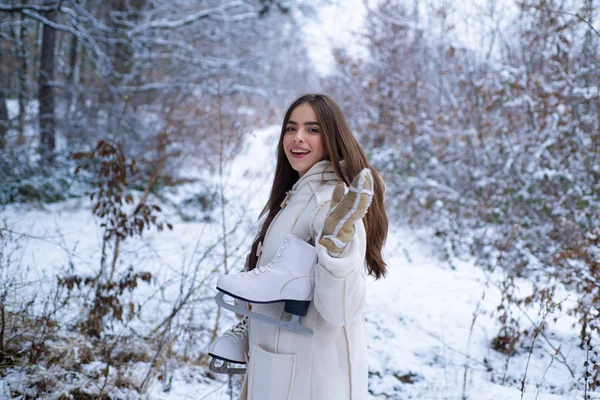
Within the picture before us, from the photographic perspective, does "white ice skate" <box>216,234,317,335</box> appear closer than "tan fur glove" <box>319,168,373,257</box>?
No

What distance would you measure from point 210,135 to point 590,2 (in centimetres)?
732

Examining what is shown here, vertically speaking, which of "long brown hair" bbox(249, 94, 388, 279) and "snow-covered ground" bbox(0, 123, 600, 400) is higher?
"long brown hair" bbox(249, 94, 388, 279)

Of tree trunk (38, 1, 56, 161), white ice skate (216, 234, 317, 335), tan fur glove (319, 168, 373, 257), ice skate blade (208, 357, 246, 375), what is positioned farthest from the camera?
tree trunk (38, 1, 56, 161)

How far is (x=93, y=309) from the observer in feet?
10.9

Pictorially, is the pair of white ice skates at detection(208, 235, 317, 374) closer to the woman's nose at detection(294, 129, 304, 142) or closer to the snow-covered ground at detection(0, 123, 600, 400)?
the woman's nose at detection(294, 129, 304, 142)

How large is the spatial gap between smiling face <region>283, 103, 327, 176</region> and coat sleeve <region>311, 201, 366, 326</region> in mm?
433

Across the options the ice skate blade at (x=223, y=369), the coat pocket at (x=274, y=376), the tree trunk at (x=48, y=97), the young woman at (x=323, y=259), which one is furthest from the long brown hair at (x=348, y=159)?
the tree trunk at (x=48, y=97)

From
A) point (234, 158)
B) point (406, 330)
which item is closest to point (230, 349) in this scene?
point (406, 330)

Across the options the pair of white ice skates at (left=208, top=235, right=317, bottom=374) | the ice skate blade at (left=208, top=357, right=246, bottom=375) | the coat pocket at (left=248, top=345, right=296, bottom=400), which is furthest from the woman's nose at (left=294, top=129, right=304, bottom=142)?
the ice skate blade at (left=208, top=357, right=246, bottom=375)

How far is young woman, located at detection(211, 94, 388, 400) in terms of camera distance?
126 centimetres

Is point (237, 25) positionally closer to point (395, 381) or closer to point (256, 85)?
point (256, 85)

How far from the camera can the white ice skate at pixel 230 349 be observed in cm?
169

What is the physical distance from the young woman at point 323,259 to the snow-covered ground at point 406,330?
140 centimetres

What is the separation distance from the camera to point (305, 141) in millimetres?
1669
